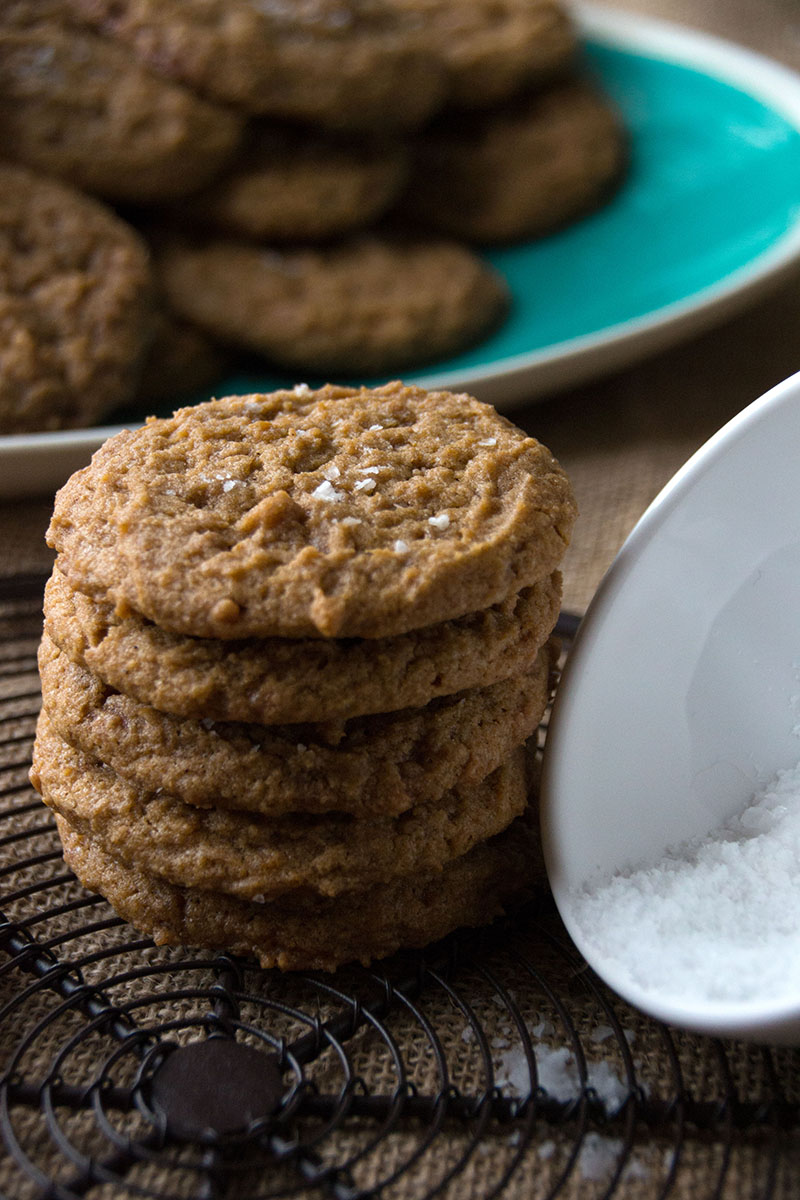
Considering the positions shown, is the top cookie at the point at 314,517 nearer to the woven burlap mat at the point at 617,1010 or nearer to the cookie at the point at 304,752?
the cookie at the point at 304,752

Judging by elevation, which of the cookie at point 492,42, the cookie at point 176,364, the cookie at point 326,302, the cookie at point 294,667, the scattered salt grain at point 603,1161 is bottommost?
the cookie at point 176,364

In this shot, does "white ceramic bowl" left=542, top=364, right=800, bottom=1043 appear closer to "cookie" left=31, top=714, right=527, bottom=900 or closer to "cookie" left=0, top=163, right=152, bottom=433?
"cookie" left=31, top=714, right=527, bottom=900

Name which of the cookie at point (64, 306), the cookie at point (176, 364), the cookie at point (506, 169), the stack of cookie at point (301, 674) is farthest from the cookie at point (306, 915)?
the cookie at point (506, 169)

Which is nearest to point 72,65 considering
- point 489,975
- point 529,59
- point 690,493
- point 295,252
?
point 295,252

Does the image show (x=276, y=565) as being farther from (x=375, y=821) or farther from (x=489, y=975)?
(x=489, y=975)

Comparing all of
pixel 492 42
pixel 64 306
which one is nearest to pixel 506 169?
pixel 492 42

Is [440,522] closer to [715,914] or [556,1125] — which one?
[715,914]
